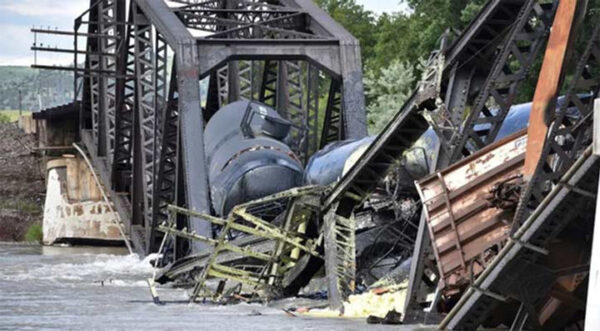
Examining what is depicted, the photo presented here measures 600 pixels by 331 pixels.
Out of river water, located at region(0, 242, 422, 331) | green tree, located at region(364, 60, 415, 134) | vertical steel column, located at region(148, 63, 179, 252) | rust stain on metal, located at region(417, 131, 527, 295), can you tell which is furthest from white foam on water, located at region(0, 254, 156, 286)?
green tree, located at region(364, 60, 415, 134)

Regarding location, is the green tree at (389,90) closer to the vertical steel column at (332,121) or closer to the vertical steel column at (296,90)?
the vertical steel column at (296,90)

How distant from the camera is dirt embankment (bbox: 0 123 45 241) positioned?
5903 cm

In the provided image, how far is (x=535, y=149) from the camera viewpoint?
20.2 metres

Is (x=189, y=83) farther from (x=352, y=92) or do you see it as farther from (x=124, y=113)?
(x=124, y=113)

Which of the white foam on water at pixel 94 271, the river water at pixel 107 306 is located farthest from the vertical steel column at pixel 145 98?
the river water at pixel 107 306

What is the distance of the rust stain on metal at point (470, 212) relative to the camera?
21.0m

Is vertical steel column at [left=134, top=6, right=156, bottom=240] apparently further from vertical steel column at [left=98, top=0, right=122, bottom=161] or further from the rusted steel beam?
the rusted steel beam

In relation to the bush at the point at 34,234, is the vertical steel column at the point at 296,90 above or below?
above

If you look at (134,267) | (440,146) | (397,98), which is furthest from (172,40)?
(397,98)

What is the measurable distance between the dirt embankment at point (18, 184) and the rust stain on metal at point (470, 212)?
38609mm

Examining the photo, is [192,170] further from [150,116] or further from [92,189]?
[92,189]

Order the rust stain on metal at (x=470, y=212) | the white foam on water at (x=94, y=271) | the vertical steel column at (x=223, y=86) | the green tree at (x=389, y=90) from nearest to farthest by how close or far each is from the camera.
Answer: the rust stain on metal at (x=470, y=212)
the white foam on water at (x=94, y=271)
the vertical steel column at (x=223, y=86)
the green tree at (x=389, y=90)

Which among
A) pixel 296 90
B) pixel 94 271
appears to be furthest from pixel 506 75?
pixel 296 90

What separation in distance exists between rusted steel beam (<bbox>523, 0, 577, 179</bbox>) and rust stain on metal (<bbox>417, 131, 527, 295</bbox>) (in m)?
0.73
